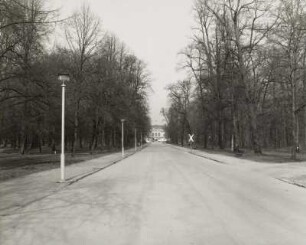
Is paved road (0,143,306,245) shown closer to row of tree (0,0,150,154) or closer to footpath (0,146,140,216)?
footpath (0,146,140,216)

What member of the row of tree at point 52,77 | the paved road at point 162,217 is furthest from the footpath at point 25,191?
the row of tree at point 52,77

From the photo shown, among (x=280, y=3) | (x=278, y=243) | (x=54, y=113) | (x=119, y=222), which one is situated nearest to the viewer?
(x=278, y=243)

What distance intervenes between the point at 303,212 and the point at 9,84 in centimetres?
2142

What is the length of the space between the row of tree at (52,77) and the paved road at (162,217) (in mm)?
7676

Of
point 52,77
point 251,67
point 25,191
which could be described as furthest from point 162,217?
point 251,67

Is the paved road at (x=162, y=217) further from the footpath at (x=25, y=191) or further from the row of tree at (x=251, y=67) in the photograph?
the row of tree at (x=251, y=67)

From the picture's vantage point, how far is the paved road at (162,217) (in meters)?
6.96

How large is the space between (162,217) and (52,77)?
1968cm

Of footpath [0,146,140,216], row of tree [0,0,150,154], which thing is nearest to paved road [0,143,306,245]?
footpath [0,146,140,216]

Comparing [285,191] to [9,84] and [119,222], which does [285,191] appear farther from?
[9,84]

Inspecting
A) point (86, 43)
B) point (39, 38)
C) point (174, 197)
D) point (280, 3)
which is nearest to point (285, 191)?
point (174, 197)

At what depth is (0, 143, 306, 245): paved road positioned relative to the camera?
696 centimetres

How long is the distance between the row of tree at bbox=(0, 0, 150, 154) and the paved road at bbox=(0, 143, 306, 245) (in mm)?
7676

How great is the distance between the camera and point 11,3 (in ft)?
52.1
